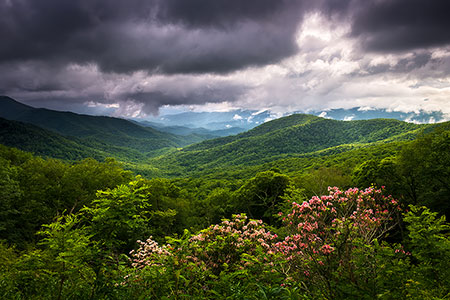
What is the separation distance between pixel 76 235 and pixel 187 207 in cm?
3348

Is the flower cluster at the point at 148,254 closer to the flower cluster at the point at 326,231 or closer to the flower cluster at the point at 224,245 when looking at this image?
the flower cluster at the point at 224,245

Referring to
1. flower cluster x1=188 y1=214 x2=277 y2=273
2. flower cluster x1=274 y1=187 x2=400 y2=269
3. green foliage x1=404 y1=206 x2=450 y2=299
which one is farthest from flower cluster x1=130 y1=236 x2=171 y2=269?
green foliage x1=404 y1=206 x2=450 y2=299

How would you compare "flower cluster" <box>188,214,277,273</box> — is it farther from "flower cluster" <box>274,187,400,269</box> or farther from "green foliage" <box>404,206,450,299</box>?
"green foliage" <box>404,206,450,299</box>

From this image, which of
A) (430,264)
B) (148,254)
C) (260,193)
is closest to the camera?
(430,264)

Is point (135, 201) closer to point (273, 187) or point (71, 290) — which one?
point (71, 290)

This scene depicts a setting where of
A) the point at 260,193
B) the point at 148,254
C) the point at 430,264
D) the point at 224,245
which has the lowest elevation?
the point at 260,193

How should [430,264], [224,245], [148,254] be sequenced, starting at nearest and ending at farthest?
[430,264] < [224,245] < [148,254]

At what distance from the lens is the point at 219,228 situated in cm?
1073

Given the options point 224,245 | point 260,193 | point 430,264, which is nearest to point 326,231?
point 430,264

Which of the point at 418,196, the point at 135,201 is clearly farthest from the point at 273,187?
the point at 135,201

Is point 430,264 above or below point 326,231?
below

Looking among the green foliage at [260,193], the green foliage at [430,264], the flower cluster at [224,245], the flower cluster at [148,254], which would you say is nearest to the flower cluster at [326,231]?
the green foliage at [430,264]

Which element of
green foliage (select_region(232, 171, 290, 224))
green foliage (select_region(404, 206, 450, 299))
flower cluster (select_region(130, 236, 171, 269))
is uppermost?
green foliage (select_region(404, 206, 450, 299))

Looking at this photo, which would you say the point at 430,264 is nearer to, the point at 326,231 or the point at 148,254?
the point at 326,231
